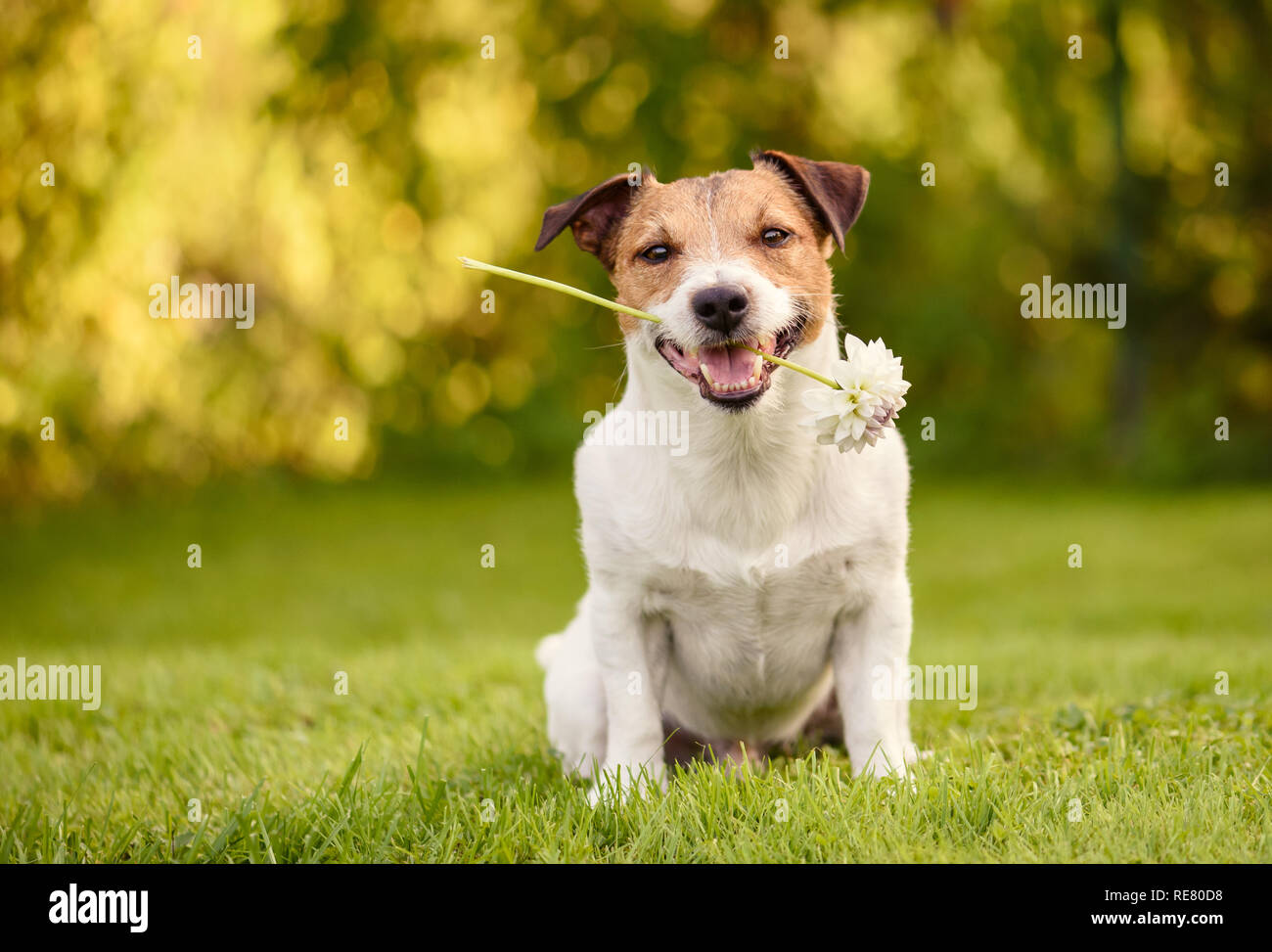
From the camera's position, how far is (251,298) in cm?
1240

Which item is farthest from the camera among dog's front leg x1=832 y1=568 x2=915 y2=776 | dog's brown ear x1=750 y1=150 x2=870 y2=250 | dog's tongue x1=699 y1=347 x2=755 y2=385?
dog's brown ear x1=750 y1=150 x2=870 y2=250

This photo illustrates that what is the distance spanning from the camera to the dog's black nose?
327 centimetres

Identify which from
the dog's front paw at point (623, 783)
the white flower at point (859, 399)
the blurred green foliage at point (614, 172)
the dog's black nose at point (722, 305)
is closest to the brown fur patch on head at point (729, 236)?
the dog's black nose at point (722, 305)

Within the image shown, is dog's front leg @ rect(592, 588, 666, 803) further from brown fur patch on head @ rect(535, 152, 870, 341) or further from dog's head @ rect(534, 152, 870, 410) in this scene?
brown fur patch on head @ rect(535, 152, 870, 341)

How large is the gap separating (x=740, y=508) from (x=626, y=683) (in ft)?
2.06

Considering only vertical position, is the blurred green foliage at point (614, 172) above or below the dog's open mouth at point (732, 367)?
above

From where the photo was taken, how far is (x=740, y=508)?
3506 millimetres

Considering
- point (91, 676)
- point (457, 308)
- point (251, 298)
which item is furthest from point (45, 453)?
point (91, 676)

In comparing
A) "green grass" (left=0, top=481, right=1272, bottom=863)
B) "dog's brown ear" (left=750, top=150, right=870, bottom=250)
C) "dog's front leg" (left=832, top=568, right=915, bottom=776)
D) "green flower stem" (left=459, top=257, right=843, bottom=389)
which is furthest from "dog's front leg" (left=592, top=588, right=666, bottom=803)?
"dog's brown ear" (left=750, top=150, right=870, bottom=250)

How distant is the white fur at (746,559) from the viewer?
3465 mm

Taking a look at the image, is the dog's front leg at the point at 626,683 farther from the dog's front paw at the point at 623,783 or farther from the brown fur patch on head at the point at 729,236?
the brown fur patch on head at the point at 729,236

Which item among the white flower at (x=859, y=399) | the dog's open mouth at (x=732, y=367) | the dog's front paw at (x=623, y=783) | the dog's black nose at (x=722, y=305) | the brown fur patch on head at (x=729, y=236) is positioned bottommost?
the dog's front paw at (x=623, y=783)

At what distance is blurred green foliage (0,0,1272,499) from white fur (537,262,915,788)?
28.6ft
